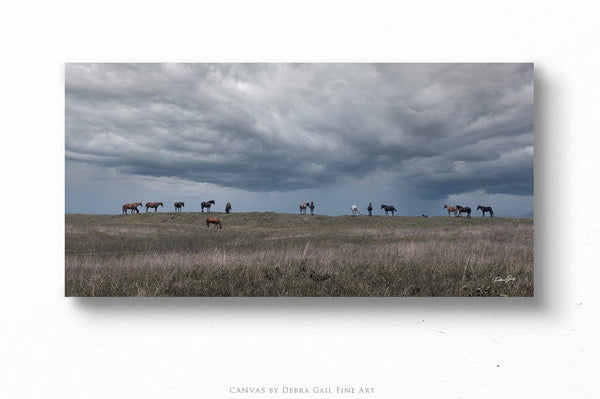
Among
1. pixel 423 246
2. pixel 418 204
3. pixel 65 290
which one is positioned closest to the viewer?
pixel 65 290

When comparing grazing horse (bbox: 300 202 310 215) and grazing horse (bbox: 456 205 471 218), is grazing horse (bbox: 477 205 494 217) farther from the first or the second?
grazing horse (bbox: 300 202 310 215)

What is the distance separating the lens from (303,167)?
164 inches

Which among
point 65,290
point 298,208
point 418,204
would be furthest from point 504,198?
point 65,290

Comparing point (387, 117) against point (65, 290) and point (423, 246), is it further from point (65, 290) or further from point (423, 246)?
point (65, 290)

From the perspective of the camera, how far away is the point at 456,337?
12.5ft

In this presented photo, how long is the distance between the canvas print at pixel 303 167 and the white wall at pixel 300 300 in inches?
7.0

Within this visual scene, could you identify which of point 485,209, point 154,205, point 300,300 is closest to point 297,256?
point 300,300

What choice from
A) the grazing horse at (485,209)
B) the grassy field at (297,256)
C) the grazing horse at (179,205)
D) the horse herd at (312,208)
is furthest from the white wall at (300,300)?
the grazing horse at (179,205)

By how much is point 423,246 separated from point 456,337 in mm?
1091

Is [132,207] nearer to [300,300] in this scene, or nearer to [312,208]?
[312,208]

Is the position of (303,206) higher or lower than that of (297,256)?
higher

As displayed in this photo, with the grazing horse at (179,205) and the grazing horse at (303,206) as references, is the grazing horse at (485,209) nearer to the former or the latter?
the grazing horse at (303,206)

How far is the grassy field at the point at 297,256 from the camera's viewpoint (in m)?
3.86

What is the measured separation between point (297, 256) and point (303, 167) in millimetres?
1062
